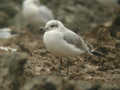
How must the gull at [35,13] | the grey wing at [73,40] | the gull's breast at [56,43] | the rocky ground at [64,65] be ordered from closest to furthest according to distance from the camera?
the rocky ground at [64,65], the gull's breast at [56,43], the grey wing at [73,40], the gull at [35,13]

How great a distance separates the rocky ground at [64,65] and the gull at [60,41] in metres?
0.47

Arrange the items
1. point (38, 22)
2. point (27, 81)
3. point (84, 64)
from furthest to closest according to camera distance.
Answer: point (38, 22)
point (84, 64)
point (27, 81)

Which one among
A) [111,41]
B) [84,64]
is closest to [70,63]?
[84,64]

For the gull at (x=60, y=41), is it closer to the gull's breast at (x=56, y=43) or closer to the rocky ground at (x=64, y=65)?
the gull's breast at (x=56, y=43)

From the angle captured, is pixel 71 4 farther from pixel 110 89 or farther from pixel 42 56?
pixel 110 89

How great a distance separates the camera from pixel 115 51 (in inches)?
333

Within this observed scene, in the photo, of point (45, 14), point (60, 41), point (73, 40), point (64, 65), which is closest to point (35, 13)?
point (45, 14)

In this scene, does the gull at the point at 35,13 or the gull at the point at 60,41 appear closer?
the gull at the point at 60,41

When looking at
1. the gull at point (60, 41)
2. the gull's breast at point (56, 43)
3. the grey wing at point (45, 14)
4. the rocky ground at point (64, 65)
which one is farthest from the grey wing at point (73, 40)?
the grey wing at point (45, 14)

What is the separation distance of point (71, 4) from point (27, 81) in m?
10.2

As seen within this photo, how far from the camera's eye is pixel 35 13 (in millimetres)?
12922

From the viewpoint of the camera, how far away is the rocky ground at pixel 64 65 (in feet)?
16.5

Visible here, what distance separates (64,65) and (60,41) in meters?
1.36

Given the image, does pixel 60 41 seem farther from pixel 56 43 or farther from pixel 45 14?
pixel 45 14
